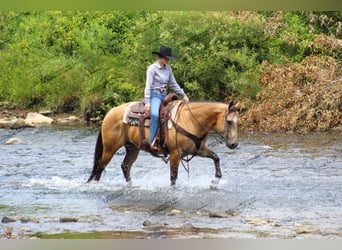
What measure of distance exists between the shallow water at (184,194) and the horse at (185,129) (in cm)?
55

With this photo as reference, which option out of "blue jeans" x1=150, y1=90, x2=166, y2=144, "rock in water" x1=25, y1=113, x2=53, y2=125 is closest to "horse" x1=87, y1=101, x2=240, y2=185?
"blue jeans" x1=150, y1=90, x2=166, y2=144

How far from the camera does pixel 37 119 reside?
24531mm

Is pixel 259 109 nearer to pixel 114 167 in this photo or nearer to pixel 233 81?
pixel 114 167

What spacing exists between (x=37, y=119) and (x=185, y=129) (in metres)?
15.0

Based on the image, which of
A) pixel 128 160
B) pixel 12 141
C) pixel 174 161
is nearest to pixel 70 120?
pixel 12 141

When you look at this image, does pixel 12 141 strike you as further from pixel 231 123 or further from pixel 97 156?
pixel 231 123

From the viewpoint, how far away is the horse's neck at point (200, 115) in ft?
34.1

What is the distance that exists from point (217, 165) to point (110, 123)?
2013 mm

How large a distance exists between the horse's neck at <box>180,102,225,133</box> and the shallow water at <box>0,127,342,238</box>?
1.09 metres

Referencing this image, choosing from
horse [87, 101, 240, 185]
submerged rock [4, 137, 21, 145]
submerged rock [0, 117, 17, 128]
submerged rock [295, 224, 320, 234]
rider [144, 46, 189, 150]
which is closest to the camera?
submerged rock [295, 224, 320, 234]

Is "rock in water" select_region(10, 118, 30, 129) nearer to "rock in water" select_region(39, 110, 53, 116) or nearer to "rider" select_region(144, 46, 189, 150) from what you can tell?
"rock in water" select_region(39, 110, 53, 116)

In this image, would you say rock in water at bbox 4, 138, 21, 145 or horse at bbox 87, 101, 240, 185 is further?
rock in water at bbox 4, 138, 21, 145

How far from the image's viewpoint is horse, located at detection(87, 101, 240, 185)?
10211 millimetres
